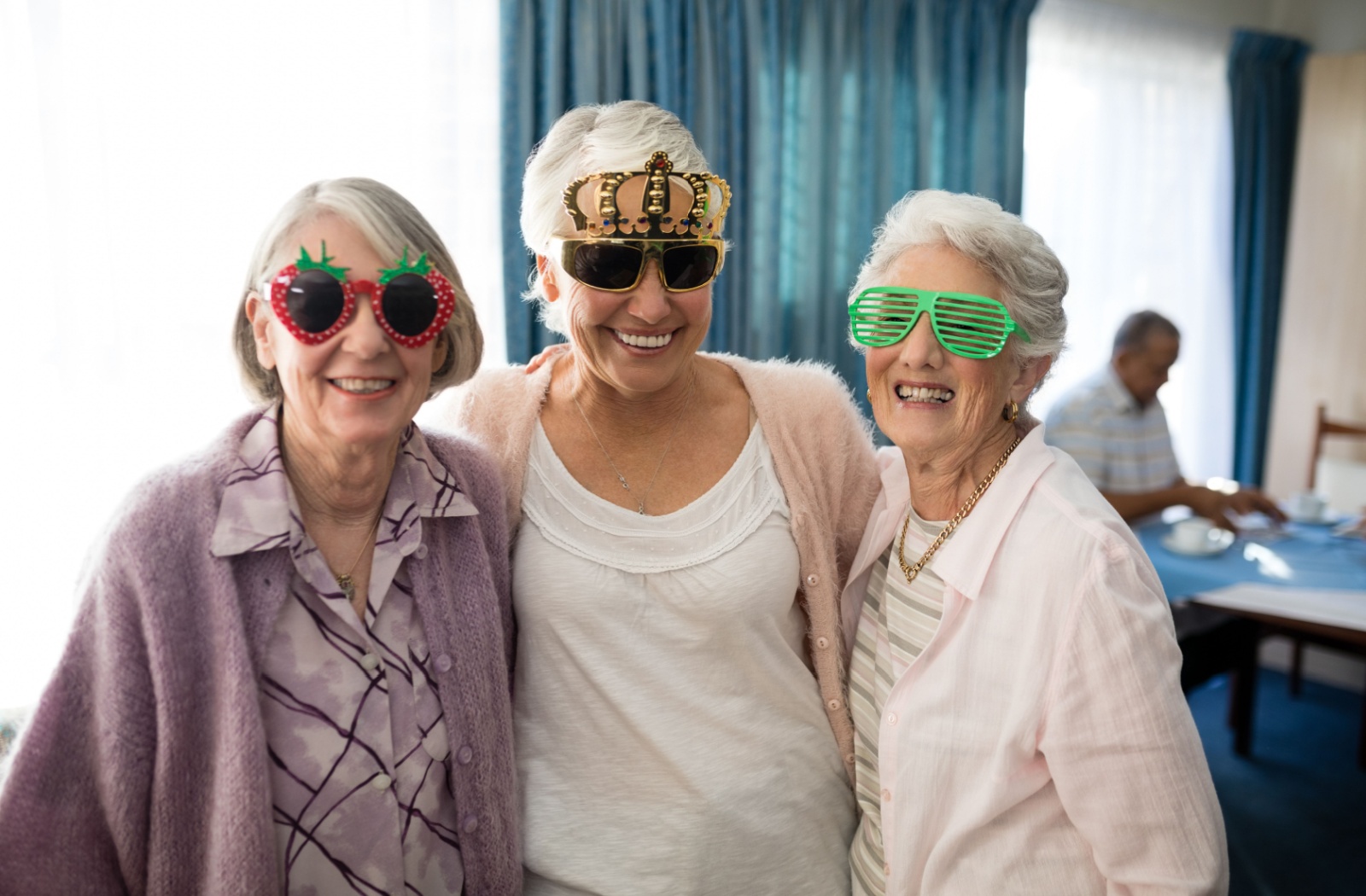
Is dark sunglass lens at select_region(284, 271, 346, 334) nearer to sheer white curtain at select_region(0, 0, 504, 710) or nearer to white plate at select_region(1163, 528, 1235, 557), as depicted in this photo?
sheer white curtain at select_region(0, 0, 504, 710)

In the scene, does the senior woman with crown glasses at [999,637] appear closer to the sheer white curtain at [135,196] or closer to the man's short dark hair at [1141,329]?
the sheer white curtain at [135,196]

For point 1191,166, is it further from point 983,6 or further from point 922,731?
point 922,731

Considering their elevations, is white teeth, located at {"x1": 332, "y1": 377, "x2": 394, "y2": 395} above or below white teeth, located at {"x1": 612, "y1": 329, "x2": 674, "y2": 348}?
below

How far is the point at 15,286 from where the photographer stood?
2.38m

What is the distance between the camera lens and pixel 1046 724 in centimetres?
120

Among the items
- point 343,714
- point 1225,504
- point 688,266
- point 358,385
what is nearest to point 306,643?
point 343,714

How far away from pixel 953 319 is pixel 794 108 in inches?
105

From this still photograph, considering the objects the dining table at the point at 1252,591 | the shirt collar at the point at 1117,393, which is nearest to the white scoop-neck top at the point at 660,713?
the dining table at the point at 1252,591

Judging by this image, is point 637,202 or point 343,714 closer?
point 343,714

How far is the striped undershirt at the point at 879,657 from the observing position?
4.60 feet

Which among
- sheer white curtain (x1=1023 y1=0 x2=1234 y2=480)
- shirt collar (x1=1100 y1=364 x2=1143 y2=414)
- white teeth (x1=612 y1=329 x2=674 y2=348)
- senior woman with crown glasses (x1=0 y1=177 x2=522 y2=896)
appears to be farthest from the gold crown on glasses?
sheer white curtain (x1=1023 y1=0 x2=1234 y2=480)

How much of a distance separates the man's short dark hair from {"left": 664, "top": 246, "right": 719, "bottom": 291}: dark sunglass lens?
2.65 metres

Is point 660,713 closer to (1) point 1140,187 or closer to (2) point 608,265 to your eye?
(2) point 608,265

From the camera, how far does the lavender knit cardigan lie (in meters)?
1.03
